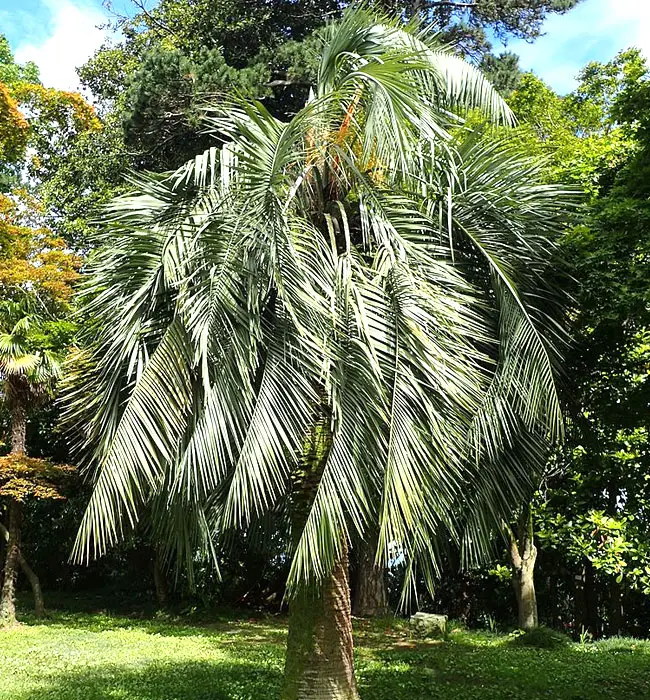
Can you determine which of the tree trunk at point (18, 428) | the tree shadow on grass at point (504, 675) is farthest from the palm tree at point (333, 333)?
the tree trunk at point (18, 428)

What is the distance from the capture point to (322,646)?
567 centimetres

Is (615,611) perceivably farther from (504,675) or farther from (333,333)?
(333,333)

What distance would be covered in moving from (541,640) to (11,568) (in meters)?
8.42

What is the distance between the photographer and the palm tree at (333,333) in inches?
186

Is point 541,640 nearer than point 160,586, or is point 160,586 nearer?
point 541,640

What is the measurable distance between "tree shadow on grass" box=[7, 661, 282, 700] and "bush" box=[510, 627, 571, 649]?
4015 millimetres

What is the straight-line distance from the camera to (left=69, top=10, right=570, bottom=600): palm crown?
4.72 m

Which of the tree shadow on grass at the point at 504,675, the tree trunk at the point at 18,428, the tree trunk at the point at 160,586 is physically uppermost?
the tree trunk at the point at 18,428

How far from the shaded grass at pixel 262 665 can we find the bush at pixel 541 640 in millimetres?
170

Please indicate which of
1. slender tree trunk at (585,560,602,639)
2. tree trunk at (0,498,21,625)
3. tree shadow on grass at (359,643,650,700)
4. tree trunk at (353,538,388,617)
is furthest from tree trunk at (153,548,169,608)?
slender tree trunk at (585,560,602,639)

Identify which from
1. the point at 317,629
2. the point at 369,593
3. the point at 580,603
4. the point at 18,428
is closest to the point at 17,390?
the point at 18,428

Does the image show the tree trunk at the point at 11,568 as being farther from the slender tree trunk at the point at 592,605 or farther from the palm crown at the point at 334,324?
the slender tree trunk at the point at 592,605

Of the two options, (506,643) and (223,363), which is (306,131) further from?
(506,643)

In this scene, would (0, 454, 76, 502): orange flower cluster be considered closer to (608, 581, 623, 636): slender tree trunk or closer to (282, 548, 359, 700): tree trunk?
(282, 548, 359, 700): tree trunk
